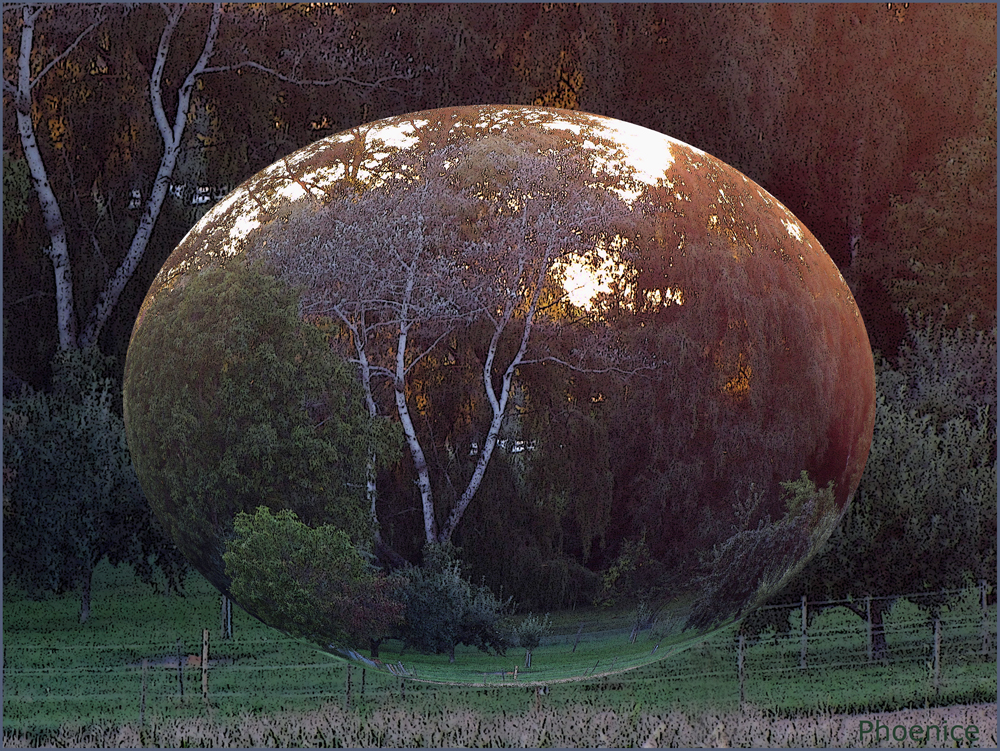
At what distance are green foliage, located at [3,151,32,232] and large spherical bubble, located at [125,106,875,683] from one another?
9.61 meters

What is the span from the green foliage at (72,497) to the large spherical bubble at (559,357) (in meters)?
7.82

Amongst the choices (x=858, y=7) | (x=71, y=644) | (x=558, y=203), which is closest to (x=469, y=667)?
(x=558, y=203)

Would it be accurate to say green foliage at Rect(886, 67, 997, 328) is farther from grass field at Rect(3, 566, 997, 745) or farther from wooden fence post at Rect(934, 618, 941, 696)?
wooden fence post at Rect(934, 618, 941, 696)

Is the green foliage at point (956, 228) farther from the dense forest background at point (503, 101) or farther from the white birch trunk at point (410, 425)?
the white birch trunk at point (410, 425)

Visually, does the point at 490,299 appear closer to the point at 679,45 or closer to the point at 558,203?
the point at 558,203

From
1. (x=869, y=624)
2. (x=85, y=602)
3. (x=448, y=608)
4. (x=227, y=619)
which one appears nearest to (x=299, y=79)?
(x=227, y=619)

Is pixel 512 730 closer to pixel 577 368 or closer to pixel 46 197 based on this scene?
pixel 577 368

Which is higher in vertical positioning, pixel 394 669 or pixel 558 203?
pixel 558 203

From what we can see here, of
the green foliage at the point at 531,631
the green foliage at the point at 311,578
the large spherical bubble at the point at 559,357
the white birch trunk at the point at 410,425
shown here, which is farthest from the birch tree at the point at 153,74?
the green foliage at the point at 531,631

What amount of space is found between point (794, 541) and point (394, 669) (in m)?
2.62

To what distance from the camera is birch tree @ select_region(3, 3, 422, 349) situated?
53.8 ft

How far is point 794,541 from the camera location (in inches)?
307

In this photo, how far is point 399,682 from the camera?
13.1 meters

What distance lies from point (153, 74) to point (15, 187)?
2.32 metres
